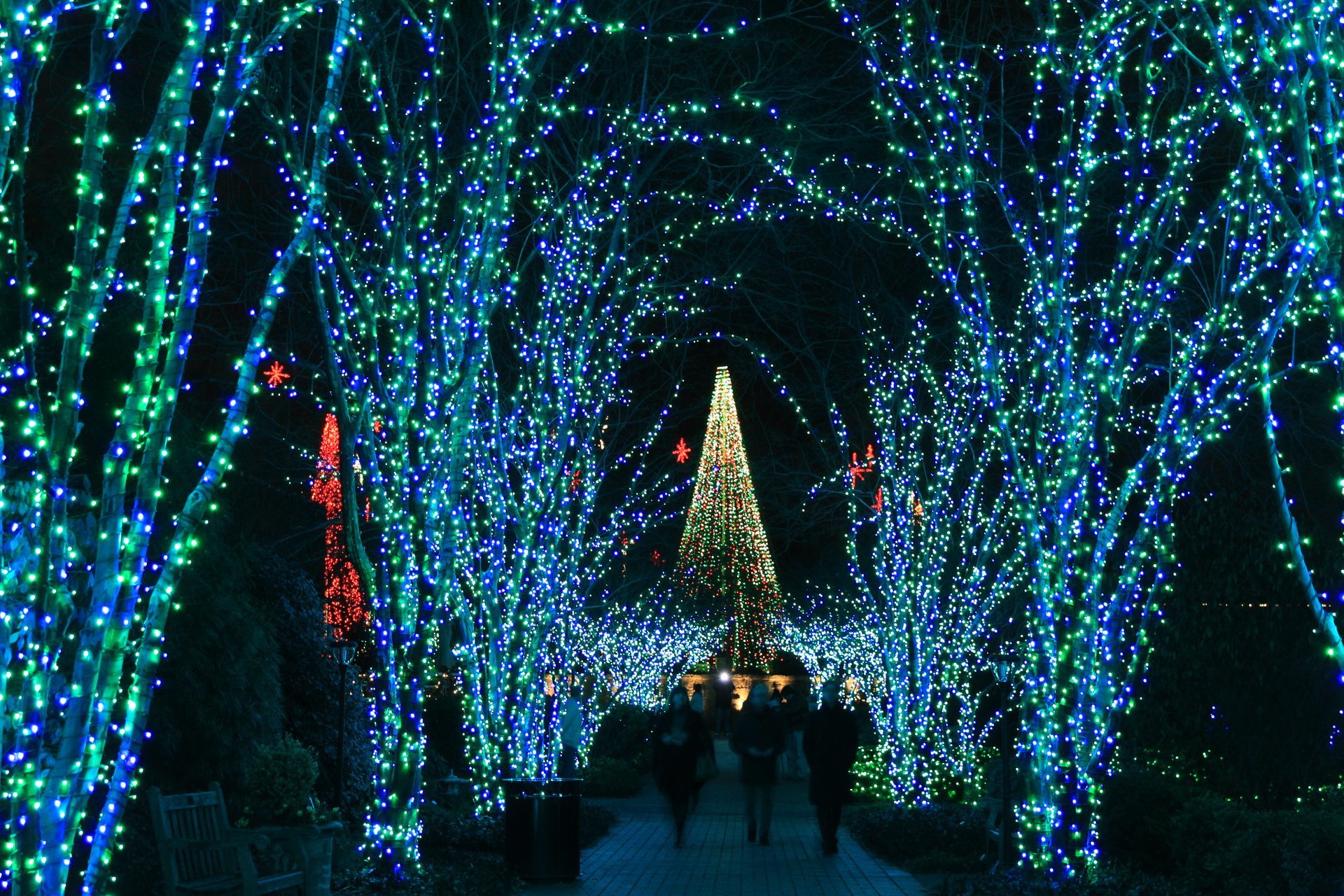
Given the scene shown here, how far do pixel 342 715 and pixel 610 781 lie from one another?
32.2ft

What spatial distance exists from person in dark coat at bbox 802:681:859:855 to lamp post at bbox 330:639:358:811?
5096mm

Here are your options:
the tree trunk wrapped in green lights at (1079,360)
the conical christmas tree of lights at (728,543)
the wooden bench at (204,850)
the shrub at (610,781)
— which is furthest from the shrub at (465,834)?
the conical christmas tree of lights at (728,543)

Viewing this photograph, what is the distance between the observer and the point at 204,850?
9781 millimetres

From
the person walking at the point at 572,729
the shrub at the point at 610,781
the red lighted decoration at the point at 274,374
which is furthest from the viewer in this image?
the shrub at the point at 610,781

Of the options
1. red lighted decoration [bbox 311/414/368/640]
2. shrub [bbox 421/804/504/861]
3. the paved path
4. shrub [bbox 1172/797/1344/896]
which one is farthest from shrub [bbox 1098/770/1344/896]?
red lighted decoration [bbox 311/414/368/640]

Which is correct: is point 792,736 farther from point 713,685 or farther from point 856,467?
point 713,685

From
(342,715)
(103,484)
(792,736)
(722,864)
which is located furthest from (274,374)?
(792,736)

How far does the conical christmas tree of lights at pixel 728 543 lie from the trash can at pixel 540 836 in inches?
1007

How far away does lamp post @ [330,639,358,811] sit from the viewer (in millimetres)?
16188

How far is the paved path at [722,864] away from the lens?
12.5 metres

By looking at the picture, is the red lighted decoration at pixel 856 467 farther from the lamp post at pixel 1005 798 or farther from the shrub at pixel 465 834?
the shrub at pixel 465 834

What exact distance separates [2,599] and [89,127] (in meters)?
1.87

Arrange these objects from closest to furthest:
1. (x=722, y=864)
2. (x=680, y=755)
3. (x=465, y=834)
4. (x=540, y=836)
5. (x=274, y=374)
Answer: (x=540, y=836) → (x=465, y=834) → (x=722, y=864) → (x=680, y=755) → (x=274, y=374)

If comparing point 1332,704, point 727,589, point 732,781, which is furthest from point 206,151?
point 727,589
